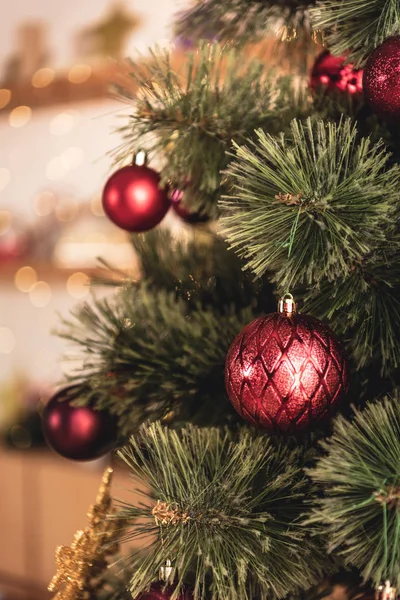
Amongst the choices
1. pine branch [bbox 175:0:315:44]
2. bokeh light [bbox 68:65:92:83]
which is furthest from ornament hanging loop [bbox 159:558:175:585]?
bokeh light [bbox 68:65:92:83]

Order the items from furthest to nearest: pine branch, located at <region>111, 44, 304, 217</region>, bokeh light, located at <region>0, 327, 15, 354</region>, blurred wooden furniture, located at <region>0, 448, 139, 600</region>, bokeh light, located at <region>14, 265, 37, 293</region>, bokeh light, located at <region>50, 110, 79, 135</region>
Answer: bokeh light, located at <region>0, 327, 15, 354</region> < bokeh light, located at <region>50, 110, 79, 135</region> < bokeh light, located at <region>14, 265, 37, 293</region> < blurred wooden furniture, located at <region>0, 448, 139, 600</region> < pine branch, located at <region>111, 44, 304, 217</region>

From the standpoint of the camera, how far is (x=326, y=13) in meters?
0.48

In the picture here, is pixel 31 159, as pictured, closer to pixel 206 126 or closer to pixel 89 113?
pixel 89 113

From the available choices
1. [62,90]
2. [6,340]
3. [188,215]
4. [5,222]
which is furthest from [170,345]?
[6,340]

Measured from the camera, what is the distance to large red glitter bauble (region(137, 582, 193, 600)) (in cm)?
44

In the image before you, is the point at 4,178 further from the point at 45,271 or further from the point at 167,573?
the point at 167,573

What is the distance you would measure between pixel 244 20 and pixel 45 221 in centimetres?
155

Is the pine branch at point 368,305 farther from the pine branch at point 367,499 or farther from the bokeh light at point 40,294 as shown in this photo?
the bokeh light at point 40,294

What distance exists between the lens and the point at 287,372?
1.38 ft

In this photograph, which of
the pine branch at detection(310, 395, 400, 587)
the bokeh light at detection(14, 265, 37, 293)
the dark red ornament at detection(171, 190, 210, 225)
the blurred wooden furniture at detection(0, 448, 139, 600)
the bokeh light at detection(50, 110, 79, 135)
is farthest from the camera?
the bokeh light at detection(50, 110, 79, 135)

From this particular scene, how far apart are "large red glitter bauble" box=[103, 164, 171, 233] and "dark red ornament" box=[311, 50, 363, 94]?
0.14 meters

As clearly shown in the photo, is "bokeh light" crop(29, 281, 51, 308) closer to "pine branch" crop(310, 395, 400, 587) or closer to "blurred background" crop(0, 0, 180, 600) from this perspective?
"blurred background" crop(0, 0, 180, 600)

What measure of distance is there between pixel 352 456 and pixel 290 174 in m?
0.15

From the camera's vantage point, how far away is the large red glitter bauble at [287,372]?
0.42 metres
